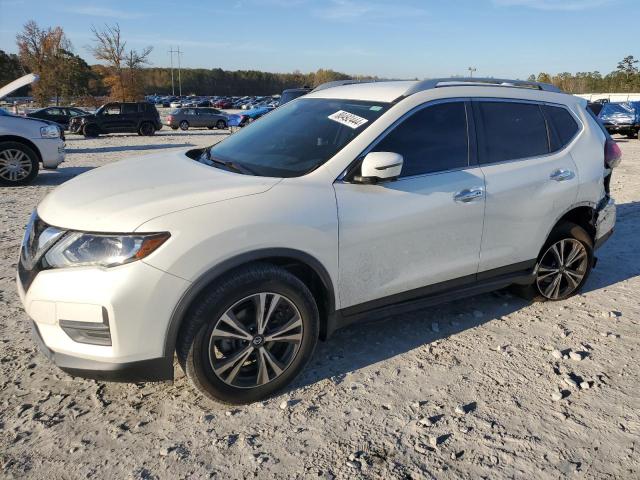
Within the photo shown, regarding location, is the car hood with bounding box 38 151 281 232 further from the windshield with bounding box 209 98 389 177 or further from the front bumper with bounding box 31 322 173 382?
the front bumper with bounding box 31 322 173 382

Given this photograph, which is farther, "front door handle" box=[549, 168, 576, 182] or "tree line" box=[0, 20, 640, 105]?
"tree line" box=[0, 20, 640, 105]

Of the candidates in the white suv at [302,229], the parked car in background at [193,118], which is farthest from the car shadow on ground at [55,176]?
the parked car in background at [193,118]

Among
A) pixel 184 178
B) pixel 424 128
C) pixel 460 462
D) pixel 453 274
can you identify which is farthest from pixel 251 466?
pixel 424 128

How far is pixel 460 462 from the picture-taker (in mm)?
2467

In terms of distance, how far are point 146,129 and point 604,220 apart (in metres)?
23.2

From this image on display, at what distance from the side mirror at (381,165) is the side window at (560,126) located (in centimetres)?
179

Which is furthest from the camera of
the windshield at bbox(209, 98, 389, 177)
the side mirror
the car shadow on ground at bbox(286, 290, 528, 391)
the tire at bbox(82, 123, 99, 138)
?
the tire at bbox(82, 123, 99, 138)

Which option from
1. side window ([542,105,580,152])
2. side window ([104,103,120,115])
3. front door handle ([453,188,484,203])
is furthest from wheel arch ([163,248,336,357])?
side window ([104,103,120,115])

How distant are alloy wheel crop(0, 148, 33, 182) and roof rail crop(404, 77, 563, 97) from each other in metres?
8.19

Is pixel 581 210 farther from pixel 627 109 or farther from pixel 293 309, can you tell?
pixel 627 109

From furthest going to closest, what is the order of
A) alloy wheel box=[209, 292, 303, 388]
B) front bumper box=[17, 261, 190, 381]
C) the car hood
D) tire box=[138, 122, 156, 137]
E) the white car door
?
tire box=[138, 122, 156, 137], the white car door, alloy wheel box=[209, 292, 303, 388], the car hood, front bumper box=[17, 261, 190, 381]

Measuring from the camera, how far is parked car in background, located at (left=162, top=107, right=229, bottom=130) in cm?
2941

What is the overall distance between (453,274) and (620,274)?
257 cm

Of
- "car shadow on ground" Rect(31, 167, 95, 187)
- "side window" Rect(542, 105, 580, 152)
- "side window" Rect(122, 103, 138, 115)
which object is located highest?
"side window" Rect(542, 105, 580, 152)
